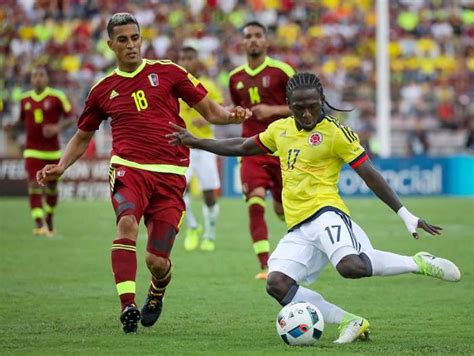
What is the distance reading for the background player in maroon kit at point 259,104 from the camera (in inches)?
526

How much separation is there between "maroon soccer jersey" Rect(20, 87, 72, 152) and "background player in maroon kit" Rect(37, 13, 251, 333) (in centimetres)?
999

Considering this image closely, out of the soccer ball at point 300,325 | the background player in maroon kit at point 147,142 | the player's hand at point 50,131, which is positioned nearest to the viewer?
the soccer ball at point 300,325

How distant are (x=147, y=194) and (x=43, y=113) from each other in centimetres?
1059

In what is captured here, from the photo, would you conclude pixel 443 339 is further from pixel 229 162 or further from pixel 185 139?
pixel 229 162

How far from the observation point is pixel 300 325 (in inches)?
316

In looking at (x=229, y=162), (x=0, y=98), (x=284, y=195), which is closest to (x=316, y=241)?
(x=284, y=195)

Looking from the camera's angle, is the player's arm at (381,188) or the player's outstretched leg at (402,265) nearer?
the player's outstretched leg at (402,265)

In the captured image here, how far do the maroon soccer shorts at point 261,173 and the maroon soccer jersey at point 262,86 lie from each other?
339mm

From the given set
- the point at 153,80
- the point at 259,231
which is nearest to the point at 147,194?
the point at 153,80

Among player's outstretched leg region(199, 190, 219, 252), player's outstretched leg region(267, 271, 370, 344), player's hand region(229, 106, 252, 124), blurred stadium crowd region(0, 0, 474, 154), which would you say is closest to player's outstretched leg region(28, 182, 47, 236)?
player's outstretched leg region(199, 190, 219, 252)

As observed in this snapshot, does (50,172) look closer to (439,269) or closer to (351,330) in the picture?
(351,330)

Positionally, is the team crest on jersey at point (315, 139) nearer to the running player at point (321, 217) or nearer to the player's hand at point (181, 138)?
the running player at point (321, 217)

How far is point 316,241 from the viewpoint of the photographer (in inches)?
332

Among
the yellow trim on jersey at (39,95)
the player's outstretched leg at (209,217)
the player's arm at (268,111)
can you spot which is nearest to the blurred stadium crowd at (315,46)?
the yellow trim on jersey at (39,95)
